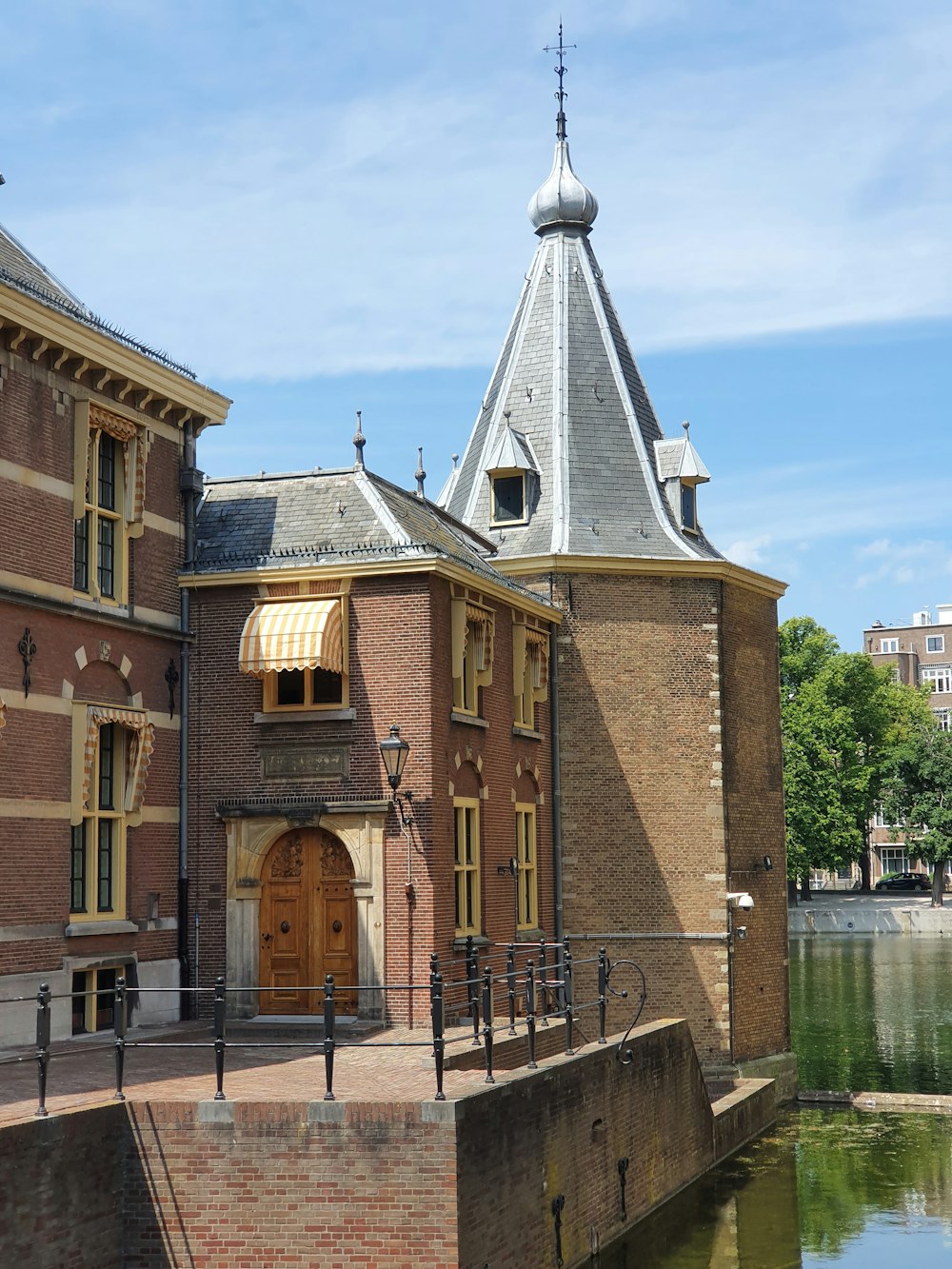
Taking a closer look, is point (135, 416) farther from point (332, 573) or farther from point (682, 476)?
point (682, 476)

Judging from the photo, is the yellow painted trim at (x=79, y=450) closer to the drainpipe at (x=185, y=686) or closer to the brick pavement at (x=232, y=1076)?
the drainpipe at (x=185, y=686)

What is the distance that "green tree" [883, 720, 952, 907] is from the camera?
7844 centimetres

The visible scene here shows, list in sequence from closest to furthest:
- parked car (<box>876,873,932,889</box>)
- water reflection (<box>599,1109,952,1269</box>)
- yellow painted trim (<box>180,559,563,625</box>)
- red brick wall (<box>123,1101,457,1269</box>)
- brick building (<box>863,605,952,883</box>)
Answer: red brick wall (<box>123,1101,457,1269</box>) → water reflection (<box>599,1109,952,1269</box>) → yellow painted trim (<box>180,559,563,625</box>) → parked car (<box>876,873,932,889</box>) → brick building (<box>863,605,952,883</box>)

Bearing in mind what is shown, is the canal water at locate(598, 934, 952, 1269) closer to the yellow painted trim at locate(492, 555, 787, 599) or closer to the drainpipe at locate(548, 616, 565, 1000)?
the drainpipe at locate(548, 616, 565, 1000)

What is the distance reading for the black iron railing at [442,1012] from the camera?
534 inches

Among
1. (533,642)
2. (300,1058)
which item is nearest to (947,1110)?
(533,642)

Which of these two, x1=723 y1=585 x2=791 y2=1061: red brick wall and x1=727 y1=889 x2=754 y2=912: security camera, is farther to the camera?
x1=723 y1=585 x2=791 y2=1061: red brick wall

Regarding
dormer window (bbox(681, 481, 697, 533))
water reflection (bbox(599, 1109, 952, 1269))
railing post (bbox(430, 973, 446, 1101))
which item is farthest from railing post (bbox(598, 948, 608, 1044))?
dormer window (bbox(681, 481, 697, 533))

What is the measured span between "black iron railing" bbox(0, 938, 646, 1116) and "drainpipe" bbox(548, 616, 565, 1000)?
0.93m

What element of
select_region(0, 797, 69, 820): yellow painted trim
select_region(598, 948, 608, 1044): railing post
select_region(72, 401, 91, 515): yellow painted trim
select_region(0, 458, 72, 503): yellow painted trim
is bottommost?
select_region(598, 948, 608, 1044): railing post

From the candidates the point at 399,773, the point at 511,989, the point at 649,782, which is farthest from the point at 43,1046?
the point at 649,782

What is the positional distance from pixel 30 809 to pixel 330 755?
4463 millimetres

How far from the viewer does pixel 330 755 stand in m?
21.3

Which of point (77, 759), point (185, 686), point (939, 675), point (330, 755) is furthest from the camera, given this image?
point (939, 675)
